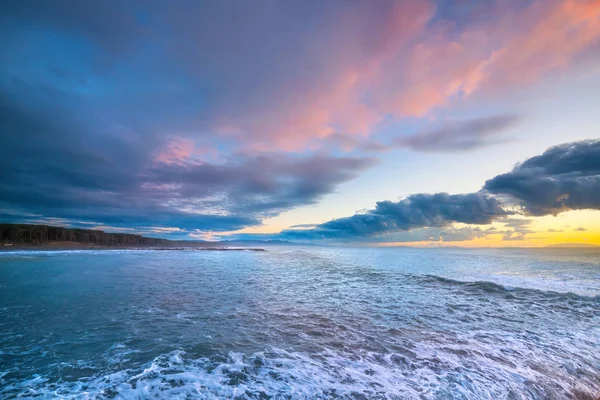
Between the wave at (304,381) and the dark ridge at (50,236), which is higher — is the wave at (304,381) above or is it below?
below

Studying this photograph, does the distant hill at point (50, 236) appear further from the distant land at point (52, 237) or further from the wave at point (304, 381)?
the wave at point (304, 381)

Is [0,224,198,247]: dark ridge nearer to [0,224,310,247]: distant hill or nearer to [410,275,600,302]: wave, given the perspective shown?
[0,224,310,247]: distant hill

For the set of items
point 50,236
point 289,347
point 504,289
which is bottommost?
point 504,289

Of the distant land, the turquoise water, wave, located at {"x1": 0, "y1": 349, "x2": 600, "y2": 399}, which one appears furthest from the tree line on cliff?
wave, located at {"x1": 0, "y1": 349, "x2": 600, "y2": 399}

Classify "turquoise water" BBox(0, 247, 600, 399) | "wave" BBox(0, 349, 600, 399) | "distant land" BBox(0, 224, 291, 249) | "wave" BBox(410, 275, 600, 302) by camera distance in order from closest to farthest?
"wave" BBox(0, 349, 600, 399) → "turquoise water" BBox(0, 247, 600, 399) → "wave" BBox(410, 275, 600, 302) → "distant land" BBox(0, 224, 291, 249)

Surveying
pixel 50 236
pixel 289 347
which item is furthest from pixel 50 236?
pixel 289 347

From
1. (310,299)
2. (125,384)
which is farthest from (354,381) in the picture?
(310,299)

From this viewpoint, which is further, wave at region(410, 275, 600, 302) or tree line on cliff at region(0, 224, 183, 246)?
tree line on cliff at region(0, 224, 183, 246)

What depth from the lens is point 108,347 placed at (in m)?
7.25

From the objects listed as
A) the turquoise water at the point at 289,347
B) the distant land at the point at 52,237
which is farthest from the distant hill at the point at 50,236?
the turquoise water at the point at 289,347

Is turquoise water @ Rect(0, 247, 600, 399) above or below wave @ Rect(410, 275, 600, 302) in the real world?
above

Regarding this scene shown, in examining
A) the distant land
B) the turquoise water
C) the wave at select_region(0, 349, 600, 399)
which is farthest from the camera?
the distant land

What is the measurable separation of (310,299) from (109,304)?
9.60 m

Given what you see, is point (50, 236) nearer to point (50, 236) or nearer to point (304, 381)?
point (50, 236)
